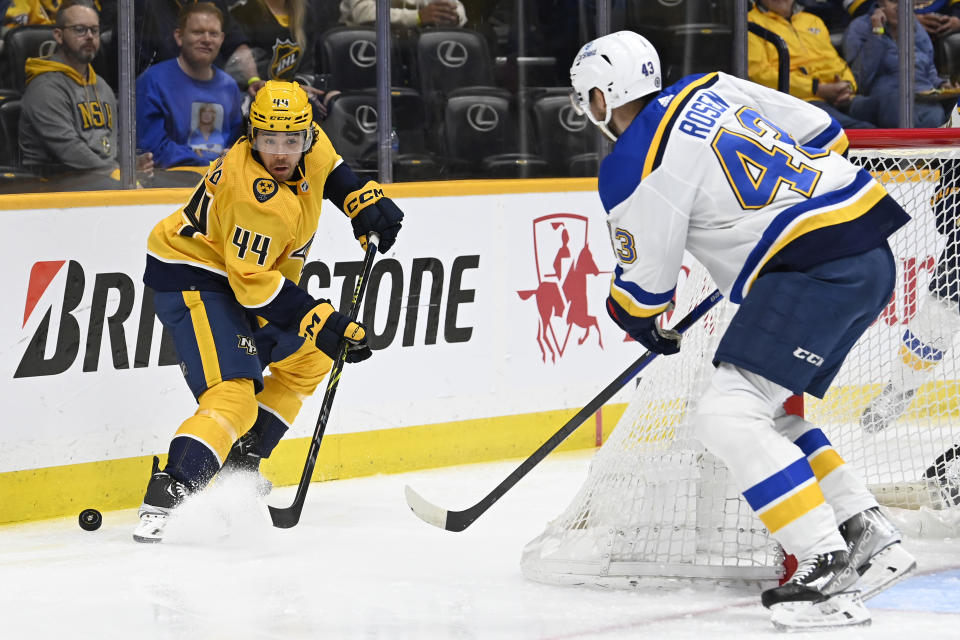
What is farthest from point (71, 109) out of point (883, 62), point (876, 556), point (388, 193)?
point (883, 62)

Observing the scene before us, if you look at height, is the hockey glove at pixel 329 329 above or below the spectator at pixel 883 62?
below

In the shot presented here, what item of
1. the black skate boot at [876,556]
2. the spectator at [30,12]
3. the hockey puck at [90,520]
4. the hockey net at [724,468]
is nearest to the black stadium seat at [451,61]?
the spectator at [30,12]

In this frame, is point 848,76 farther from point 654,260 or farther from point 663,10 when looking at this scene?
point 654,260

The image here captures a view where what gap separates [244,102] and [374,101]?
18.3 inches

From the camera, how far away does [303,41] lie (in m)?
4.52

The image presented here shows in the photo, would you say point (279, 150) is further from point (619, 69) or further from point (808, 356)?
point (808, 356)

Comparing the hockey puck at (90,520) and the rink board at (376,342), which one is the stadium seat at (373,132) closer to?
the rink board at (376,342)

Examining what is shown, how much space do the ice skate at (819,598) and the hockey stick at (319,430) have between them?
130 centimetres

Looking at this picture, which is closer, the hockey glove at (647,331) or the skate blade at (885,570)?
the skate blade at (885,570)

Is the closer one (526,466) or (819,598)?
(819,598)

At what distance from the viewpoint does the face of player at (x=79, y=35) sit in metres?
3.99

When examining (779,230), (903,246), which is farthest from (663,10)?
(779,230)

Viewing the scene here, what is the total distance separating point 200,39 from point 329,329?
1279mm

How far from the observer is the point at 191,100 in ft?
14.0
